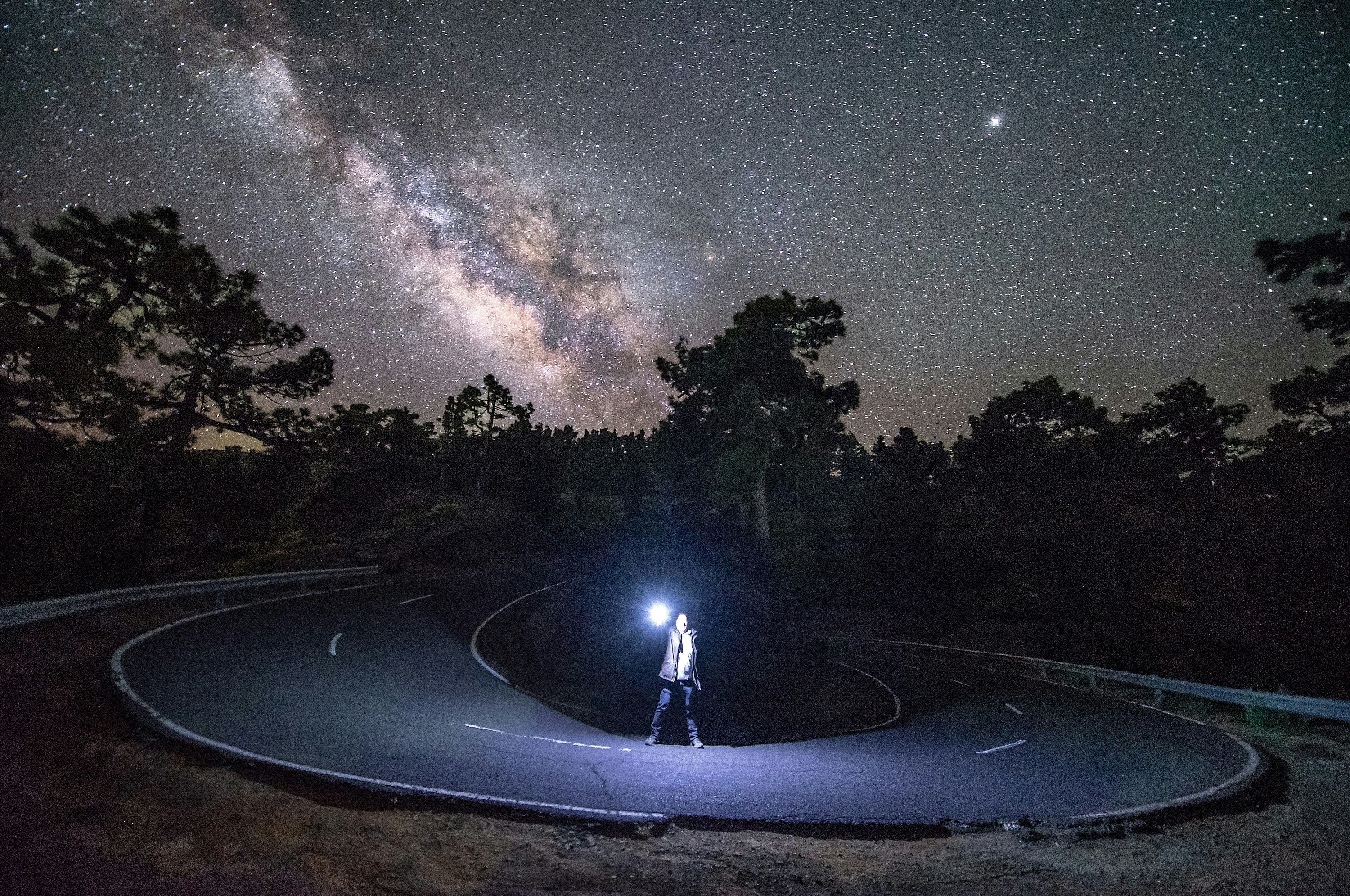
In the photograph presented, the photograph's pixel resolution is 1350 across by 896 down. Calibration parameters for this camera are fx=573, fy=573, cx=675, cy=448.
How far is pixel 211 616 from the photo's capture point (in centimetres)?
1498

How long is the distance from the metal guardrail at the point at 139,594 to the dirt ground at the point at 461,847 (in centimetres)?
680

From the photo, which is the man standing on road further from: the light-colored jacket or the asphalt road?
the asphalt road

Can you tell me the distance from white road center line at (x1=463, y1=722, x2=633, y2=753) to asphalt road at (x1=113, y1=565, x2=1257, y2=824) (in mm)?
47

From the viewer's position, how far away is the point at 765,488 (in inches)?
1471

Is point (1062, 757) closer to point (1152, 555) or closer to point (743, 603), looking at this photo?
point (743, 603)

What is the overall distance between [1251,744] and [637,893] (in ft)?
39.7

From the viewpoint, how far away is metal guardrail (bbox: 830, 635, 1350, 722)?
10.1m

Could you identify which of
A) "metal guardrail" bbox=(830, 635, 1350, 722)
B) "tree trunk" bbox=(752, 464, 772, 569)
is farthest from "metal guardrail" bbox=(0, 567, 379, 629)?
"metal guardrail" bbox=(830, 635, 1350, 722)

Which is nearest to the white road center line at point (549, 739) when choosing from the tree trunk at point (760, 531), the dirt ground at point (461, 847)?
the dirt ground at point (461, 847)

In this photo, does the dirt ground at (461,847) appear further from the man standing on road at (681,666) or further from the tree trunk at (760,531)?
the tree trunk at (760,531)

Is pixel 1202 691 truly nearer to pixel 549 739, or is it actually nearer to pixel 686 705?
pixel 686 705

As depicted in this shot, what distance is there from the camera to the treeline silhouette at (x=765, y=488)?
60.3 feet

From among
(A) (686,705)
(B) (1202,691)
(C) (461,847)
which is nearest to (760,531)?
(B) (1202,691)

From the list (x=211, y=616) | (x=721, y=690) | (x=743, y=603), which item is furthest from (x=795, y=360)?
(x=211, y=616)
